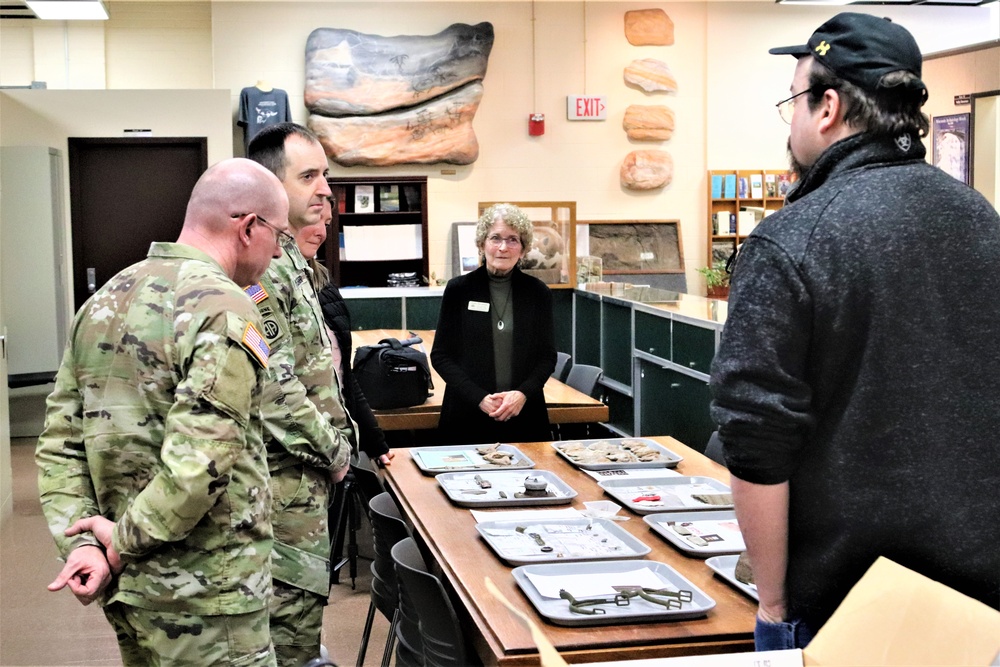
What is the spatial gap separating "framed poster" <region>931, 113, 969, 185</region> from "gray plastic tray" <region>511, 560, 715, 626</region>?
6243 millimetres

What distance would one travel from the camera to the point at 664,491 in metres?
3.08

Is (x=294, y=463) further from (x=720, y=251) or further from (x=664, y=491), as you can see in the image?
(x=720, y=251)

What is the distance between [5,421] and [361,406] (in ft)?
11.9

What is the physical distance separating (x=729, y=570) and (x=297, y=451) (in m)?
1.02

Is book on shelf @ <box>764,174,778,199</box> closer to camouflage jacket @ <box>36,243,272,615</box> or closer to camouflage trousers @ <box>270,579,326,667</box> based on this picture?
camouflage trousers @ <box>270,579,326,667</box>

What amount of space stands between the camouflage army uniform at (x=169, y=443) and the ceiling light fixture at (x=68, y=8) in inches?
276

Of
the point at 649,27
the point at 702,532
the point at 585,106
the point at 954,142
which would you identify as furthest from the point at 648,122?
the point at 702,532

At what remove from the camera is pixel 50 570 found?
548 centimetres

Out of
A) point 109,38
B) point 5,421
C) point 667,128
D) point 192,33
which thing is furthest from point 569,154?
point 5,421

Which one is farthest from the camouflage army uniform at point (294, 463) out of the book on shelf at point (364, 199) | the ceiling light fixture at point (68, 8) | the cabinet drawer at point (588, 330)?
the book on shelf at point (364, 199)

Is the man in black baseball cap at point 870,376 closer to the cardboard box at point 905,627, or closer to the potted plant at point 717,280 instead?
the cardboard box at point 905,627

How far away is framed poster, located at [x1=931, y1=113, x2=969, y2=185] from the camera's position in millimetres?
7707

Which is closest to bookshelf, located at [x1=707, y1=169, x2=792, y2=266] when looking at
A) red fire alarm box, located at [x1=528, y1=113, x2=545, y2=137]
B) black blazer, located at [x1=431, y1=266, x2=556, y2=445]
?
red fire alarm box, located at [x1=528, y1=113, x2=545, y2=137]

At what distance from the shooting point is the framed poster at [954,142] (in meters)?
7.71
